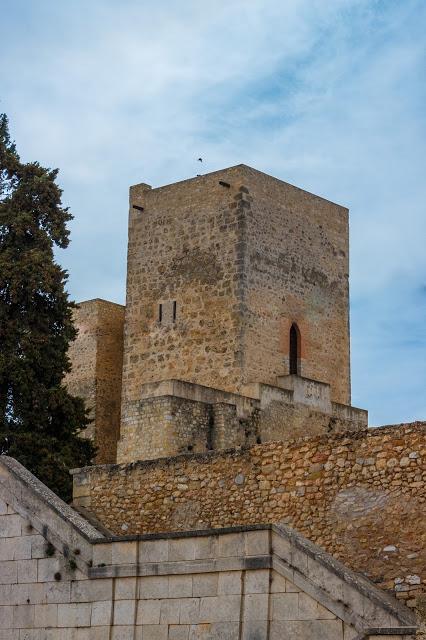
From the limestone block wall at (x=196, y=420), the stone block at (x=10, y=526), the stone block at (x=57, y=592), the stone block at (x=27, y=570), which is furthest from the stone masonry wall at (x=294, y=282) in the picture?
the stone block at (x=57, y=592)

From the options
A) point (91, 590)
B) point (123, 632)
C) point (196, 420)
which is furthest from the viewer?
point (196, 420)

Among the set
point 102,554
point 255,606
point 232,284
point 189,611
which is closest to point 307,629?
point 255,606

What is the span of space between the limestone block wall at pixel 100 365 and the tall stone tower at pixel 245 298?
1.88 m

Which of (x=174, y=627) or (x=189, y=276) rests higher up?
(x=189, y=276)

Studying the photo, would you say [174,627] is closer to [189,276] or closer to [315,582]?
[315,582]

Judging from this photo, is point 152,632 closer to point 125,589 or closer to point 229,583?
point 125,589

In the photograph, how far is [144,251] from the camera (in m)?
28.0

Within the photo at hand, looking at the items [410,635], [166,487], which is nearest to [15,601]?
[166,487]

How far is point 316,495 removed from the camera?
46.5 feet

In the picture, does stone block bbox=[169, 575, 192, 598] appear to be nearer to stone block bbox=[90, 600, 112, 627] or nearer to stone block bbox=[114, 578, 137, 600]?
stone block bbox=[114, 578, 137, 600]

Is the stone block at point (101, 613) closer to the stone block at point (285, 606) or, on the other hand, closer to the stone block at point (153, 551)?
the stone block at point (153, 551)

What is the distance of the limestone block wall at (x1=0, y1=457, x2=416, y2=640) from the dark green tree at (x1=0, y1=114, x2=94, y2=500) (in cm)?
625

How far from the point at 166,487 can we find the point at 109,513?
1198 mm

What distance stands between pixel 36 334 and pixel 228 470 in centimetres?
689
